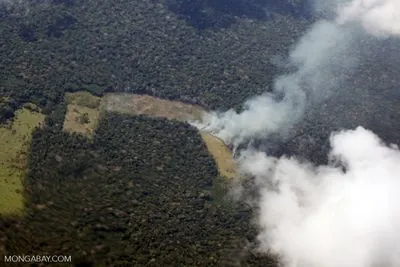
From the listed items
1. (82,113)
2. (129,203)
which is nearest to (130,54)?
(82,113)

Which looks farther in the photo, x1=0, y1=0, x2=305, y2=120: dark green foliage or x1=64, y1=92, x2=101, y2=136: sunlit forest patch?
x1=0, y1=0, x2=305, y2=120: dark green foliage

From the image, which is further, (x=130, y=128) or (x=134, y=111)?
(x=134, y=111)

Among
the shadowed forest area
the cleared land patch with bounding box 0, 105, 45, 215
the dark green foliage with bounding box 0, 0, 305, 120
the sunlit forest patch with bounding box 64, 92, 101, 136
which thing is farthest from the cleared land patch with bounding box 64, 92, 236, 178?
the cleared land patch with bounding box 0, 105, 45, 215

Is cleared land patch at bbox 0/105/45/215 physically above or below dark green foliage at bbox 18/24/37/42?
below

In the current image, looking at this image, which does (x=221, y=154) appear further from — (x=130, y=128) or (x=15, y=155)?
(x=15, y=155)

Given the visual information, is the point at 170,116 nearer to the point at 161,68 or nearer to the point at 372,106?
the point at 161,68

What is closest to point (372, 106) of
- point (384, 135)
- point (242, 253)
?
point (384, 135)

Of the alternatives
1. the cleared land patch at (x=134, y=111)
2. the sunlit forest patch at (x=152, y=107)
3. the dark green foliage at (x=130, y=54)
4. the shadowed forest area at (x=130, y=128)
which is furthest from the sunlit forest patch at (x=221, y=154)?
the dark green foliage at (x=130, y=54)

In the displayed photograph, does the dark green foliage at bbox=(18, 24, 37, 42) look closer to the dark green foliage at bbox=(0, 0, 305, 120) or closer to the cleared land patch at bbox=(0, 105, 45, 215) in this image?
the dark green foliage at bbox=(0, 0, 305, 120)
